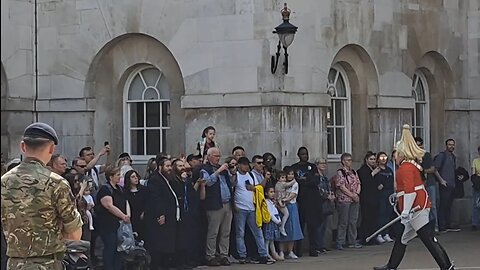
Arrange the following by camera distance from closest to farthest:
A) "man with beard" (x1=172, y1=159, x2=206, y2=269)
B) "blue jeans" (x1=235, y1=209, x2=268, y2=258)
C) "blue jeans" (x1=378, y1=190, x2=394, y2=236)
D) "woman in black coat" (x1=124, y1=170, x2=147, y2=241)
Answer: "woman in black coat" (x1=124, y1=170, x2=147, y2=241)
"man with beard" (x1=172, y1=159, x2=206, y2=269)
"blue jeans" (x1=235, y1=209, x2=268, y2=258)
"blue jeans" (x1=378, y1=190, x2=394, y2=236)

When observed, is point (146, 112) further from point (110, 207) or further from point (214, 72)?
point (110, 207)

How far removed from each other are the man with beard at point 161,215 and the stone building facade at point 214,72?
318cm

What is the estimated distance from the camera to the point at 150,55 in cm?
1742

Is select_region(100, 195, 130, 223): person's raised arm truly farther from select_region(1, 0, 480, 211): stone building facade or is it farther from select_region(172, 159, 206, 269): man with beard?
select_region(1, 0, 480, 211): stone building facade

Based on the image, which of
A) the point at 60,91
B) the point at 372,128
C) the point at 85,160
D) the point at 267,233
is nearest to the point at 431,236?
the point at 267,233

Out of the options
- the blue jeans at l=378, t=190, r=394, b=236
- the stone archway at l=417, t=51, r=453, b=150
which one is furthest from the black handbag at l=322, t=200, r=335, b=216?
the stone archway at l=417, t=51, r=453, b=150

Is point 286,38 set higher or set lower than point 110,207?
higher

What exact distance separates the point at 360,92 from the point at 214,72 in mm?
3545

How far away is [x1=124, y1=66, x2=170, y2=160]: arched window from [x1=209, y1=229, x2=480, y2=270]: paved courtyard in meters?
4.10

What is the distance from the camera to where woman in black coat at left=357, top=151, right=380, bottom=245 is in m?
16.8

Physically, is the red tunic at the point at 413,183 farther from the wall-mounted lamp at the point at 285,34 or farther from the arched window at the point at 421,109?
the arched window at the point at 421,109

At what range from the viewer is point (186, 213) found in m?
13.5

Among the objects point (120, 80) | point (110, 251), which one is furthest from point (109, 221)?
point (120, 80)

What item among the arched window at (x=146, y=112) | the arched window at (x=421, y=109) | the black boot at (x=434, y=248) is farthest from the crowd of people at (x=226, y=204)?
the arched window at (x=421, y=109)
